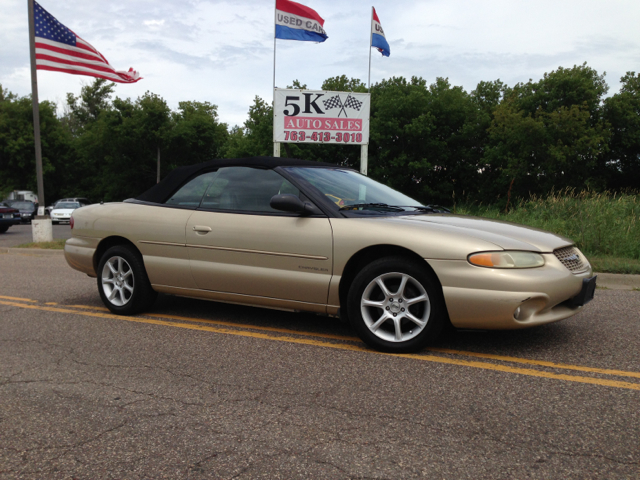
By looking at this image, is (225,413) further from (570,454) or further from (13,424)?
(570,454)

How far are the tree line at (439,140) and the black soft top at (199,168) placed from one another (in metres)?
31.9

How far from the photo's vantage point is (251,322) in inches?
211

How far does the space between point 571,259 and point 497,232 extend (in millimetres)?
615

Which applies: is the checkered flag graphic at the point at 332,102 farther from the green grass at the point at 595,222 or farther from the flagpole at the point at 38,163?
the flagpole at the point at 38,163

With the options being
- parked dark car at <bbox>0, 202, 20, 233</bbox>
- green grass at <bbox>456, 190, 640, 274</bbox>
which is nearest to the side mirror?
green grass at <bbox>456, 190, 640, 274</bbox>

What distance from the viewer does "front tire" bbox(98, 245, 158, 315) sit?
218 inches

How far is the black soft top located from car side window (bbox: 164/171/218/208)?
0.05 meters

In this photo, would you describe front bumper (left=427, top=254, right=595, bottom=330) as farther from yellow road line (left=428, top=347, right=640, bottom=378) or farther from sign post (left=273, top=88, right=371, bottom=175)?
sign post (left=273, top=88, right=371, bottom=175)

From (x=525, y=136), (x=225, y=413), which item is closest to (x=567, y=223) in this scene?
(x=225, y=413)

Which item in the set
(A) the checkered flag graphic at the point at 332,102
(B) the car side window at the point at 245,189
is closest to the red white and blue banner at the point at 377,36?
(A) the checkered flag graphic at the point at 332,102

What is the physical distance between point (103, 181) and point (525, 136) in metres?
38.4

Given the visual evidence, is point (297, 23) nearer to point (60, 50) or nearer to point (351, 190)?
point (60, 50)

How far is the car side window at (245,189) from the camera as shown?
4.92 m

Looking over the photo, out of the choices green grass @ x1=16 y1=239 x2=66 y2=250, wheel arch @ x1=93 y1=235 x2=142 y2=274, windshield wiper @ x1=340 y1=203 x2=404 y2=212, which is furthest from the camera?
green grass @ x1=16 y1=239 x2=66 y2=250
